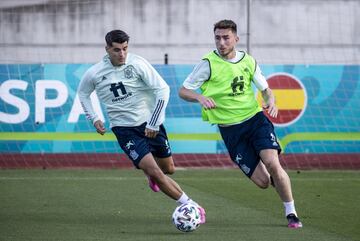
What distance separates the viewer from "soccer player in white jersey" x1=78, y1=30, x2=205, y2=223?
10992 mm

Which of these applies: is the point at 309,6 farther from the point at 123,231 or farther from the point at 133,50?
the point at 123,231

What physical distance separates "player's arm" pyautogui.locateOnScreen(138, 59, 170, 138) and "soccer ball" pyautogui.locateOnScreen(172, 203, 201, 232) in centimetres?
104

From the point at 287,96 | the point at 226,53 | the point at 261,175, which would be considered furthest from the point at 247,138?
the point at 287,96

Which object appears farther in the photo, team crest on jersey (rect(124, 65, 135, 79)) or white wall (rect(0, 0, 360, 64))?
white wall (rect(0, 0, 360, 64))

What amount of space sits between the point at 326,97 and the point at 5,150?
19.8ft

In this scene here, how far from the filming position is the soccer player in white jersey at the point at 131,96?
11.0m

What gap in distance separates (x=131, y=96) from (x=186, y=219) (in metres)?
1.73

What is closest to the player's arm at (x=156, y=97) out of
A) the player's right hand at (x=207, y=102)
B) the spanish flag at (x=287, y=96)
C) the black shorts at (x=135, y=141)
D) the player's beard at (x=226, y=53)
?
the black shorts at (x=135, y=141)

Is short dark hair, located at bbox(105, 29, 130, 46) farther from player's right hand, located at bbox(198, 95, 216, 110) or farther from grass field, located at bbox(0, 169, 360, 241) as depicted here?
grass field, located at bbox(0, 169, 360, 241)

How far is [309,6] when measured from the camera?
92.3ft

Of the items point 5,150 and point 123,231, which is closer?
point 123,231

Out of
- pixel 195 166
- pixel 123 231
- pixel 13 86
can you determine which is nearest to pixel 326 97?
pixel 195 166

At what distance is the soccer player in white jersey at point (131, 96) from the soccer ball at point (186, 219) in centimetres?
54

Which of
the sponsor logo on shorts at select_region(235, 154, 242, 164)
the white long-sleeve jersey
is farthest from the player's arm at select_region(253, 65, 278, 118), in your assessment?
the white long-sleeve jersey
